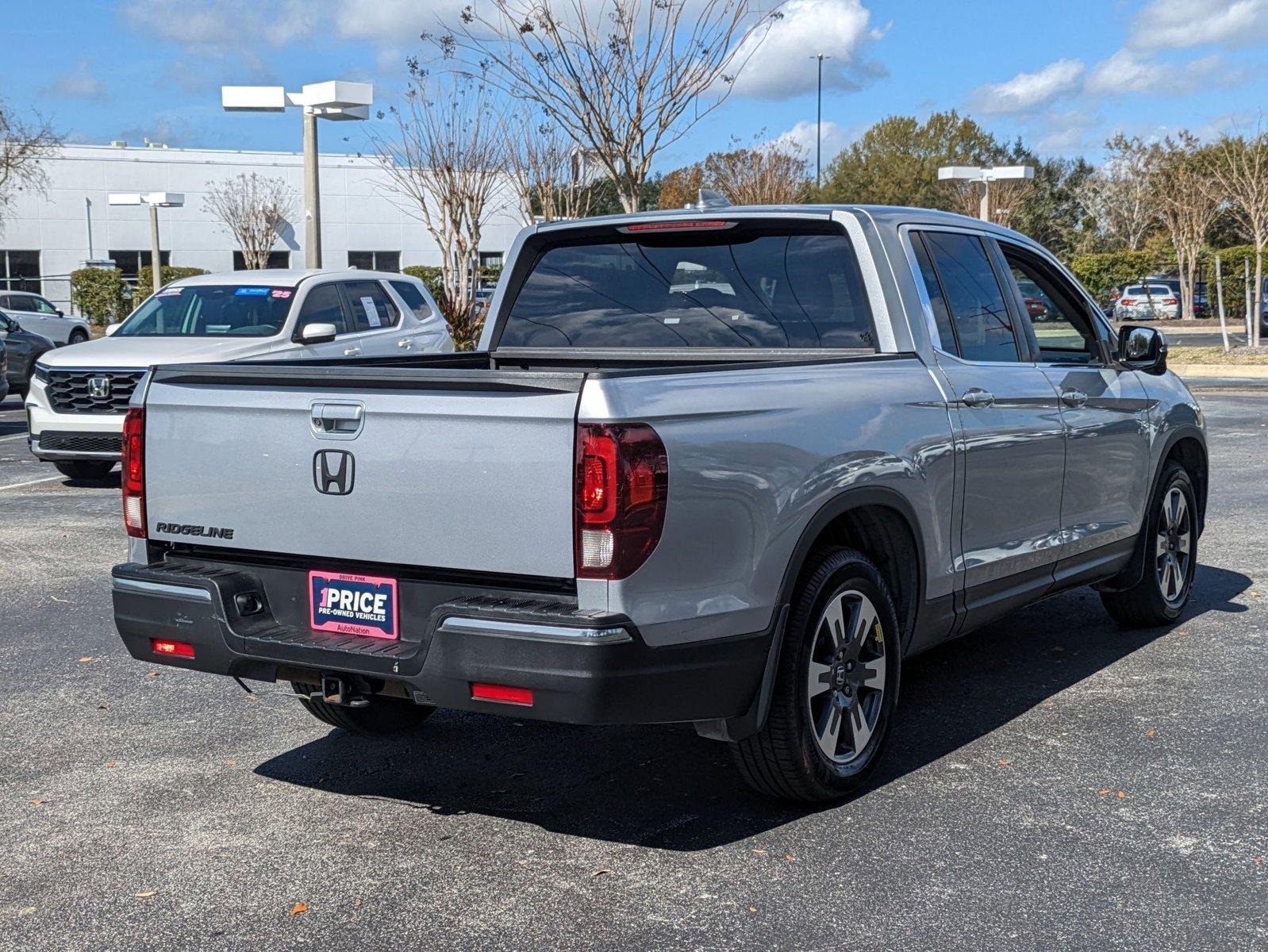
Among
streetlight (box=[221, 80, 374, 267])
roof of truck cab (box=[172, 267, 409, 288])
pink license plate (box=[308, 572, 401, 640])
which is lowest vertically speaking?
pink license plate (box=[308, 572, 401, 640])

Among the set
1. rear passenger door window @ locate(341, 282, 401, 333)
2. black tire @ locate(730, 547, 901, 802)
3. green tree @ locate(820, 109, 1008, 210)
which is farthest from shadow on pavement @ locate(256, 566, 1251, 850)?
green tree @ locate(820, 109, 1008, 210)

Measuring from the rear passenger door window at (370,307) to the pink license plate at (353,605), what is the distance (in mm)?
10200

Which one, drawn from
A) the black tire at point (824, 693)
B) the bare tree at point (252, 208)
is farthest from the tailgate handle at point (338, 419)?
the bare tree at point (252, 208)

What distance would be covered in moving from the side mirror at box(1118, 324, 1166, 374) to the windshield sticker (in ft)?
29.9

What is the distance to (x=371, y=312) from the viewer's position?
Answer: 14453mm

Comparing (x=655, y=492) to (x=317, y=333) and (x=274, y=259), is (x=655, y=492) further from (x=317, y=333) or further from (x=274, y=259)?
(x=274, y=259)

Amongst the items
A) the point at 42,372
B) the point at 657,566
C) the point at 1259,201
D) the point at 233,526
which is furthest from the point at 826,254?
the point at 1259,201

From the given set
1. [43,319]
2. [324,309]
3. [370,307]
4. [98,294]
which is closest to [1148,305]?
[98,294]

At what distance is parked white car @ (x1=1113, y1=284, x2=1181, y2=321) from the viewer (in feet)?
→ 174

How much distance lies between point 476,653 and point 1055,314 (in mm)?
3732

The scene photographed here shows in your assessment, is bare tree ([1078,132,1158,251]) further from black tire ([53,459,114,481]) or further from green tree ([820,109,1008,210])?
black tire ([53,459,114,481])

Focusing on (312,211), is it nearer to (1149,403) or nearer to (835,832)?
(1149,403)

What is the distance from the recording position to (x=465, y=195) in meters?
32.9

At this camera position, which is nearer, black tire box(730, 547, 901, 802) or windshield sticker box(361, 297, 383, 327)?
black tire box(730, 547, 901, 802)
